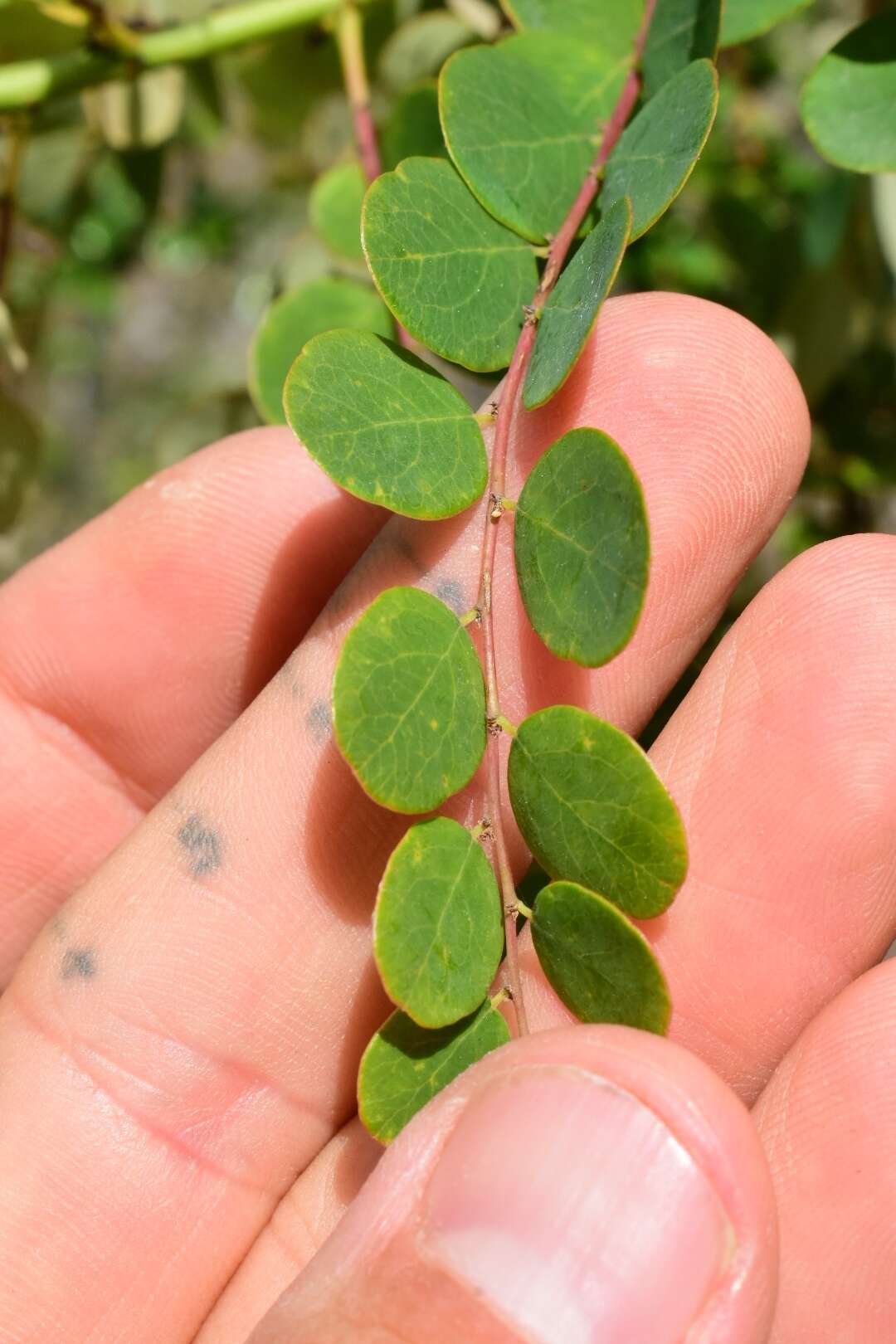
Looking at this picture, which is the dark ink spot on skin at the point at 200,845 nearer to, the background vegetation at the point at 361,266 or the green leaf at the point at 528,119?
the background vegetation at the point at 361,266

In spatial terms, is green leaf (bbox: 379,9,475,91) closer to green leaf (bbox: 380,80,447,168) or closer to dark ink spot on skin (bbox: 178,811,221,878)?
green leaf (bbox: 380,80,447,168)

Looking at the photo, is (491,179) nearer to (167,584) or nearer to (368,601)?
(368,601)

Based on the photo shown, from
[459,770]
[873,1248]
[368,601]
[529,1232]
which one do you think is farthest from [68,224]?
[873,1248]

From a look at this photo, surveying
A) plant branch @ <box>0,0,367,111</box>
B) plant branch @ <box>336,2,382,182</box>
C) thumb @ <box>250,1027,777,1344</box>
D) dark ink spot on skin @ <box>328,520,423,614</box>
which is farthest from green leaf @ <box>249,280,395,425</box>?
thumb @ <box>250,1027,777,1344</box>

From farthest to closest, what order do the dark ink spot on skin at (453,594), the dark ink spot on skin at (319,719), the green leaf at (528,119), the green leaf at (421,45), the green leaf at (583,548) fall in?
1. the green leaf at (421,45)
2. the dark ink spot on skin at (319,719)
3. the dark ink spot on skin at (453,594)
4. the green leaf at (528,119)
5. the green leaf at (583,548)

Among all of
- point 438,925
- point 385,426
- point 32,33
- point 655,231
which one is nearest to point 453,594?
point 385,426

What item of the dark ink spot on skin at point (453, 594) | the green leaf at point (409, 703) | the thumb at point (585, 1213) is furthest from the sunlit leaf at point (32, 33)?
the thumb at point (585, 1213)
